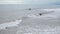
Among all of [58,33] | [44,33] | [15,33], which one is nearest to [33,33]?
[44,33]

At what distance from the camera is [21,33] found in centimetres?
358

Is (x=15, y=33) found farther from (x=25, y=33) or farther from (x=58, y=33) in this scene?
(x=58, y=33)

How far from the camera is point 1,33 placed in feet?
12.2

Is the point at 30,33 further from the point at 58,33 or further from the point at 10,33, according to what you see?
the point at 58,33

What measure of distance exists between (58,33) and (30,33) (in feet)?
3.36

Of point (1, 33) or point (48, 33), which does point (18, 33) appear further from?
point (48, 33)

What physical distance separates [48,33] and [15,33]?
4.01 feet

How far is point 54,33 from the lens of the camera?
3.59 meters

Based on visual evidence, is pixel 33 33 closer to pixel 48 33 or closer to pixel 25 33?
pixel 25 33

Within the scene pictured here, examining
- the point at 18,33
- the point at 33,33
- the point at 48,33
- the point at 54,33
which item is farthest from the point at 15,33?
the point at 54,33

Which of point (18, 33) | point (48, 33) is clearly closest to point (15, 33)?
point (18, 33)

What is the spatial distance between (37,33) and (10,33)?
1006mm

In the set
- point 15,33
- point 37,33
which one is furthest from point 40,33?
point 15,33

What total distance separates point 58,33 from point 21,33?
135cm
